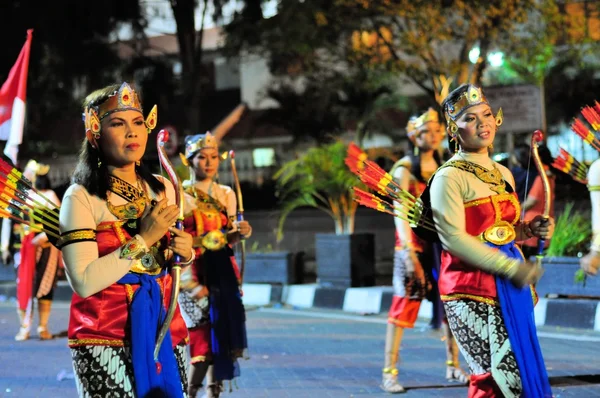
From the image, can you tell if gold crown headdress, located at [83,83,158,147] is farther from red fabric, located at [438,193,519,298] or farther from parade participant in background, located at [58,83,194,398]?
red fabric, located at [438,193,519,298]

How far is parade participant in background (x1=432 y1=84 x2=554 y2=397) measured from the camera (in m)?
4.57

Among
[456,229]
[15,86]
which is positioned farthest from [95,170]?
[15,86]

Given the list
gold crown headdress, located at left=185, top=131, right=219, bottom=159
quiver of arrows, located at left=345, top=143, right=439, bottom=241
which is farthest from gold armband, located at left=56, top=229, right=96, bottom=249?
gold crown headdress, located at left=185, top=131, right=219, bottom=159

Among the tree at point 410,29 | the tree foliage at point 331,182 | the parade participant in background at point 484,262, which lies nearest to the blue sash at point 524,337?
the parade participant in background at point 484,262

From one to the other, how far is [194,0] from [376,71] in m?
5.79

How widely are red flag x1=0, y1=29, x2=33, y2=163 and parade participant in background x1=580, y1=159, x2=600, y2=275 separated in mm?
4382

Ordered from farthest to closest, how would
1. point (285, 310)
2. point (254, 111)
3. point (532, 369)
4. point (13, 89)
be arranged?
point (254, 111)
point (285, 310)
point (13, 89)
point (532, 369)

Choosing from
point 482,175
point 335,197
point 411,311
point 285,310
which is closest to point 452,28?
point 335,197

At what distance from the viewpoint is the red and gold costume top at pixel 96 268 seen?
154 inches

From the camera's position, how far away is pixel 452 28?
1881 cm

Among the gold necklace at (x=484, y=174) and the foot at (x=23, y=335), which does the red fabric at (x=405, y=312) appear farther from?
the foot at (x=23, y=335)

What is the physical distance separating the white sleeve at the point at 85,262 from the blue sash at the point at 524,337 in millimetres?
1834

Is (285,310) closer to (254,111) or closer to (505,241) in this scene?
(505,241)

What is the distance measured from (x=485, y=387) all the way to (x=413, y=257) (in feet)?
9.46
